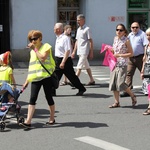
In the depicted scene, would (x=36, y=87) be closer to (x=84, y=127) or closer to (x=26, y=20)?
(x=84, y=127)

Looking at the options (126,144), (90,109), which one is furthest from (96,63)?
(126,144)

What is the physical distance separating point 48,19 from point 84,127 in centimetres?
1166

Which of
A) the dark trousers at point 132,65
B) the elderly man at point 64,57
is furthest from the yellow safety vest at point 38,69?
the dark trousers at point 132,65

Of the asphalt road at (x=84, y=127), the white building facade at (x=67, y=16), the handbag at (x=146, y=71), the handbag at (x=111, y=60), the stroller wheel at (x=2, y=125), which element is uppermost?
the white building facade at (x=67, y=16)

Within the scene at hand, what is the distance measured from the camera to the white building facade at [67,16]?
18016 mm

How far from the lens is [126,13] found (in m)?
19.0

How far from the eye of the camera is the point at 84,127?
283 inches

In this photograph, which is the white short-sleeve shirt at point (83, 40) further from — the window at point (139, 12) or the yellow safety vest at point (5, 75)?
the window at point (139, 12)

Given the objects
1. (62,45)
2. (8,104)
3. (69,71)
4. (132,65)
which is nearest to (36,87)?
(8,104)

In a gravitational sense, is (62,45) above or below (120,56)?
above

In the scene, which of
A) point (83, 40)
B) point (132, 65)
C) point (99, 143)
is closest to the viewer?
point (99, 143)

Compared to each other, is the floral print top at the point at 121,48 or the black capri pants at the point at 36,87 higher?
the floral print top at the point at 121,48

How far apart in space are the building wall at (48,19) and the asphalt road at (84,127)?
26.8 ft

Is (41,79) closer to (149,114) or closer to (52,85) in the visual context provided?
(52,85)
